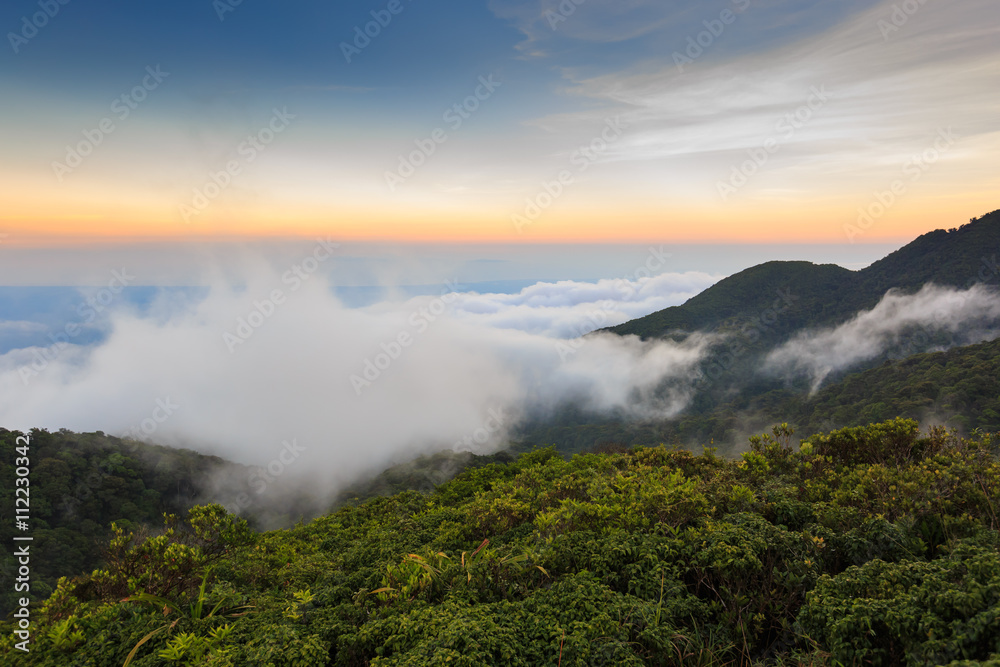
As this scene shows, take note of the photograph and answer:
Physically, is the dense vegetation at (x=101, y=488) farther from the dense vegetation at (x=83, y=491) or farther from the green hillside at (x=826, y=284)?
the green hillside at (x=826, y=284)

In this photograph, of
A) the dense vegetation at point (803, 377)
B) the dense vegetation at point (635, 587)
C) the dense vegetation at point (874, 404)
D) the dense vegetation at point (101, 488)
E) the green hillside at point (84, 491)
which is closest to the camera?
the dense vegetation at point (635, 587)

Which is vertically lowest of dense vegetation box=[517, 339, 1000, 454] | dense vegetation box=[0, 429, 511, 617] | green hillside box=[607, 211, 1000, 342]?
dense vegetation box=[517, 339, 1000, 454]

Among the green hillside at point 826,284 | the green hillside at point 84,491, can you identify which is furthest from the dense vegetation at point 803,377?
the green hillside at point 84,491

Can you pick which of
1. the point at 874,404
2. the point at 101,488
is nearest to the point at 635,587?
the point at 101,488

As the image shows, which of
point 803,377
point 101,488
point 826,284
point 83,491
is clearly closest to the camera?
point 83,491

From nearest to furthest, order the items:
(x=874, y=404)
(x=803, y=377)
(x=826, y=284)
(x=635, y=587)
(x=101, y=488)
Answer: (x=635, y=587), (x=101, y=488), (x=874, y=404), (x=803, y=377), (x=826, y=284)

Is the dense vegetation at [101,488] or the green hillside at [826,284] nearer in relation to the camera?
the dense vegetation at [101,488]

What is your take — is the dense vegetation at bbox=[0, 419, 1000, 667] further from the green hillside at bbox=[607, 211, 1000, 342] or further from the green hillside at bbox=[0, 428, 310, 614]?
the green hillside at bbox=[607, 211, 1000, 342]

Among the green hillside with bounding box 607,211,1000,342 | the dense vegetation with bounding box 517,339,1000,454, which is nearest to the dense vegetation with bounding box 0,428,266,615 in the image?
the dense vegetation with bounding box 517,339,1000,454

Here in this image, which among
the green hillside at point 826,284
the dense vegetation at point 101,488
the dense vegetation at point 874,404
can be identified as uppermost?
the green hillside at point 826,284

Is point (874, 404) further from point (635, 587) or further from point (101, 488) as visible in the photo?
point (101, 488)
